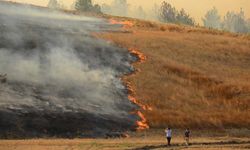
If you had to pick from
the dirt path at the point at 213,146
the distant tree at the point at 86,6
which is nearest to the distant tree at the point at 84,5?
the distant tree at the point at 86,6

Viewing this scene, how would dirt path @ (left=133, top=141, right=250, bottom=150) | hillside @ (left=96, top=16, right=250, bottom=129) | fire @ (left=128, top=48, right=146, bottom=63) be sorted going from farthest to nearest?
fire @ (left=128, top=48, right=146, bottom=63)
hillside @ (left=96, top=16, right=250, bottom=129)
dirt path @ (left=133, top=141, right=250, bottom=150)

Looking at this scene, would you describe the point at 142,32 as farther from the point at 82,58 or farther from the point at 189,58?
the point at 82,58

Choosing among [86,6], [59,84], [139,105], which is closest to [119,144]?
[139,105]

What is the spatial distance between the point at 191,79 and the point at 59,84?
1555 cm

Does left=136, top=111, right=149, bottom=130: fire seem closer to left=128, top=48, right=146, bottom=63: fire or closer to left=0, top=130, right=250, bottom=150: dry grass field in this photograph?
left=0, top=130, right=250, bottom=150: dry grass field

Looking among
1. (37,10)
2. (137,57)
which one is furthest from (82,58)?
(37,10)

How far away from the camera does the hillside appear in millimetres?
48531

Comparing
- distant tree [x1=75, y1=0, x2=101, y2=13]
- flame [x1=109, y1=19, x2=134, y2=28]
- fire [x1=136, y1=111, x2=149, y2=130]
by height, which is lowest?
fire [x1=136, y1=111, x2=149, y2=130]

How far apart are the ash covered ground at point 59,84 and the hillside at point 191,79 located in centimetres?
280

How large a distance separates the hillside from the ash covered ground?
280cm

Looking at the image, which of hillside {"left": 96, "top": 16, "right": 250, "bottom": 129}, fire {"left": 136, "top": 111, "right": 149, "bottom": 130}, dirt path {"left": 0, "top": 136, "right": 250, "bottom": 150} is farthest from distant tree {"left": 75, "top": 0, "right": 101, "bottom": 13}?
dirt path {"left": 0, "top": 136, "right": 250, "bottom": 150}

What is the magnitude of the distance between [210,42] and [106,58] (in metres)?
21.7

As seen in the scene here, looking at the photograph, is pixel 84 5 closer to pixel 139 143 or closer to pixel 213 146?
pixel 139 143

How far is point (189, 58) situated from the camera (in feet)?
221
